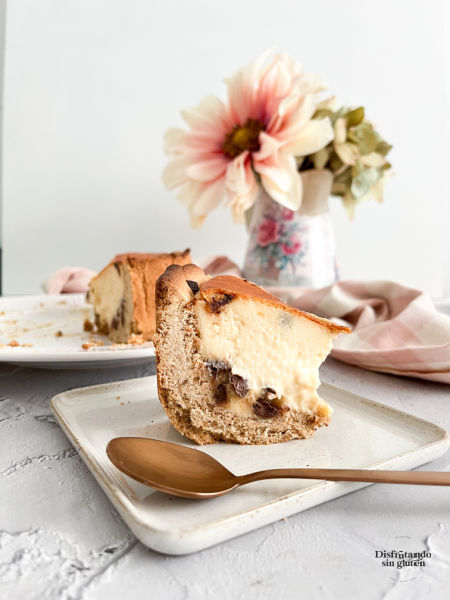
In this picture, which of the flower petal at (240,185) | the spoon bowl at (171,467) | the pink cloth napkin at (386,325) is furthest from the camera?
the flower petal at (240,185)

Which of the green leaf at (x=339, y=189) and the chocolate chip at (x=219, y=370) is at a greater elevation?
the green leaf at (x=339, y=189)

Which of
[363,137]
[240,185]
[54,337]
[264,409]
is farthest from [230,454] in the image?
[363,137]

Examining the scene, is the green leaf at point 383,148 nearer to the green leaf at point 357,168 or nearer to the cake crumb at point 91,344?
the green leaf at point 357,168

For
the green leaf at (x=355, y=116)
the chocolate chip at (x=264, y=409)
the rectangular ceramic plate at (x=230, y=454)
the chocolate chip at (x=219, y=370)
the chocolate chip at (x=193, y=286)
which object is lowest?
the rectangular ceramic plate at (x=230, y=454)

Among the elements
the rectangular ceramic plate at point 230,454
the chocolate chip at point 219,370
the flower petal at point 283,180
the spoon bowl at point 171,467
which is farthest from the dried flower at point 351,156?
the spoon bowl at point 171,467

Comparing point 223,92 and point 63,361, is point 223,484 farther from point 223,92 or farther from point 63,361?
point 223,92
